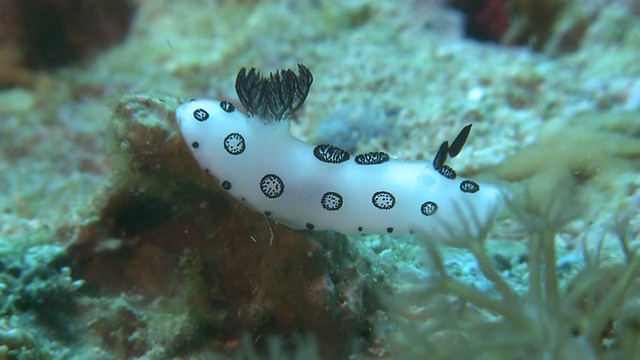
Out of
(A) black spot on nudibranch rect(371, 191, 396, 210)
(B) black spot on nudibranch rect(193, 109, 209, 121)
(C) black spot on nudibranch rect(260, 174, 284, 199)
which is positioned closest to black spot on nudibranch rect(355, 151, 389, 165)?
(A) black spot on nudibranch rect(371, 191, 396, 210)

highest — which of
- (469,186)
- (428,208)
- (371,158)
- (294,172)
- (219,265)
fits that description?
(469,186)

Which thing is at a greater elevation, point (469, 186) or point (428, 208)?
point (469, 186)

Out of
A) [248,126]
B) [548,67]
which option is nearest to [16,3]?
[248,126]

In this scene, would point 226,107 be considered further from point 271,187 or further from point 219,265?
point 219,265

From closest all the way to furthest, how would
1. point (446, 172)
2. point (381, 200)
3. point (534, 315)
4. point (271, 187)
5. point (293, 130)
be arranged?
1. point (534, 315)
2. point (271, 187)
3. point (381, 200)
4. point (446, 172)
5. point (293, 130)

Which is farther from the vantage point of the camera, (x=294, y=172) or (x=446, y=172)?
(x=446, y=172)

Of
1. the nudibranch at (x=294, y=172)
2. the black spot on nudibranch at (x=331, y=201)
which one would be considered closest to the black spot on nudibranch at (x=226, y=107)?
the nudibranch at (x=294, y=172)

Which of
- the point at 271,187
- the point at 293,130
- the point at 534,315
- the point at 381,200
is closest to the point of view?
the point at 534,315

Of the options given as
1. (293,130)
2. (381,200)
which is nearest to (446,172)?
(381,200)
